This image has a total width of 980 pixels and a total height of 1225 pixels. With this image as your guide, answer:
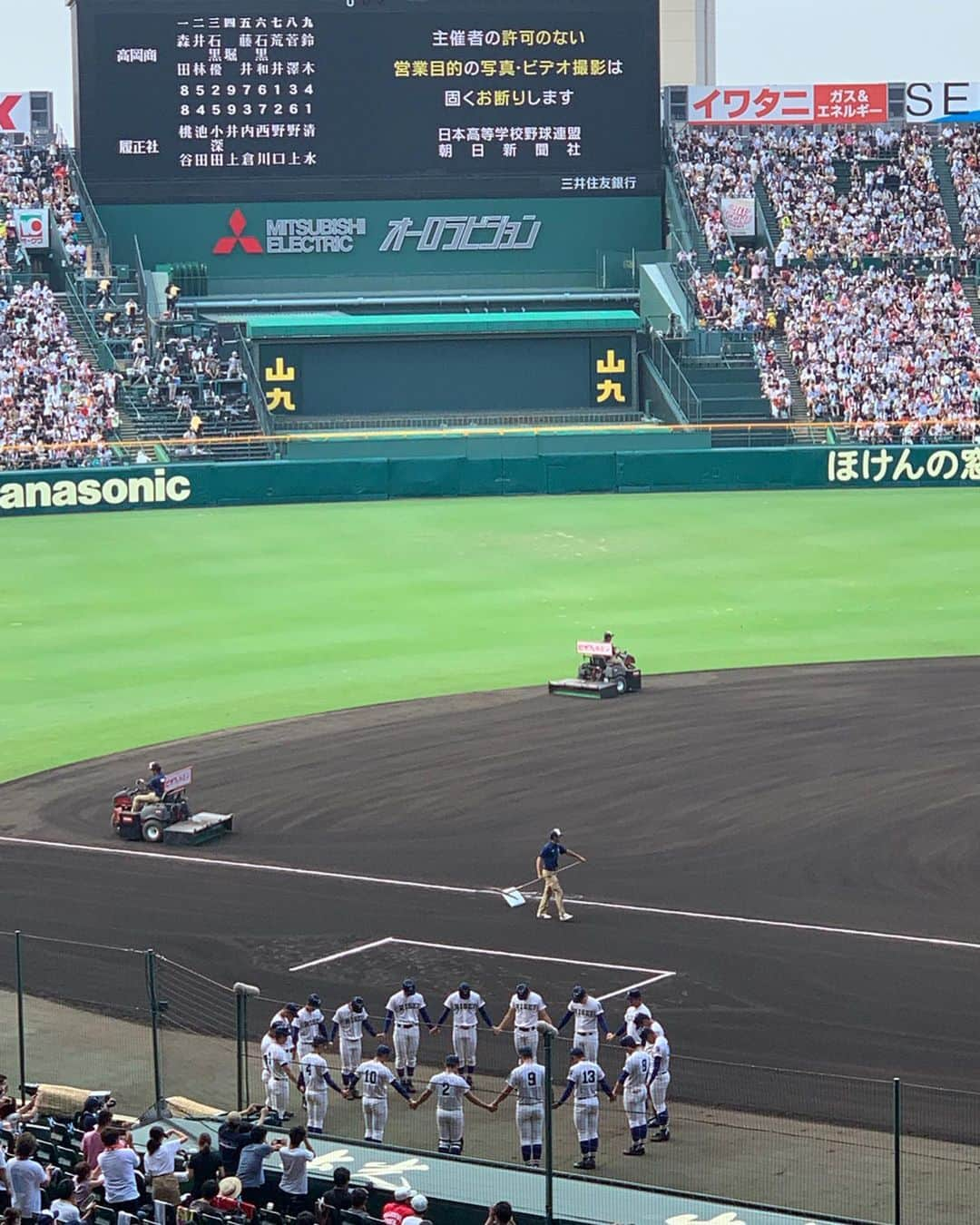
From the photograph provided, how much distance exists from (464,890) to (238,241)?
4825 centimetres

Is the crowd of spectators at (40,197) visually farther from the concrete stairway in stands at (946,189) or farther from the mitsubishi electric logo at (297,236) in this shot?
the concrete stairway in stands at (946,189)

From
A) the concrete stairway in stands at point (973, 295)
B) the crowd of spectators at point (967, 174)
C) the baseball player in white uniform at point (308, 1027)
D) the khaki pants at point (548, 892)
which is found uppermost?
the crowd of spectators at point (967, 174)

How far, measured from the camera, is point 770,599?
4403 cm

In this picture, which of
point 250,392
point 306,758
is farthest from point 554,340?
point 306,758

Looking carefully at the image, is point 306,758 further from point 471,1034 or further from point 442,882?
point 471,1034

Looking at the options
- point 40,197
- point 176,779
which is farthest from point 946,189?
point 176,779

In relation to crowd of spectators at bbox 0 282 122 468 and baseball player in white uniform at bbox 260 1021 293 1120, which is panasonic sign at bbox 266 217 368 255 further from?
baseball player in white uniform at bbox 260 1021 293 1120

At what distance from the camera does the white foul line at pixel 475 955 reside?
21.3 meters

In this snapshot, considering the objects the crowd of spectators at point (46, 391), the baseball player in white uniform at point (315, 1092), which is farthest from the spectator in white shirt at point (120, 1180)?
the crowd of spectators at point (46, 391)

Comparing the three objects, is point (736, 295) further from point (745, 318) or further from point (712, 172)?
point (712, 172)

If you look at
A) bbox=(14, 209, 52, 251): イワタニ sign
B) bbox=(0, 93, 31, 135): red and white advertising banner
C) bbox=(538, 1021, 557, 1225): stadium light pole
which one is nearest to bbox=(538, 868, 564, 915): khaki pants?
bbox=(538, 1021, 557, 1225): stadium light pole

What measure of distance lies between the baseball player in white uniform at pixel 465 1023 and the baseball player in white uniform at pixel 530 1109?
1.64m

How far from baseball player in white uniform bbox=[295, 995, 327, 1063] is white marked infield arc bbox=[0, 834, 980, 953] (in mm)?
6060

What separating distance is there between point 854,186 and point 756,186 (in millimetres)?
3677
